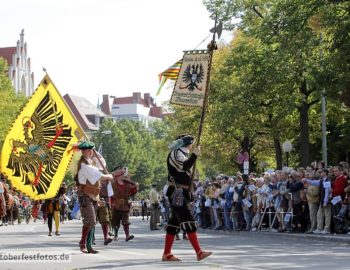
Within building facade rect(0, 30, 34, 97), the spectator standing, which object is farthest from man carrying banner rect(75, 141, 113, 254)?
building facade rect(0, 30, 34, 97)

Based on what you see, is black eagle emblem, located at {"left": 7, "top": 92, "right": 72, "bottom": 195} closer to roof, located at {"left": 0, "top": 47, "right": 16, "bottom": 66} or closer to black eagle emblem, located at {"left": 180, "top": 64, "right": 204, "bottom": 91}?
black eagle emblem, located at {"left": 180, "top": 64, "right": 204, "bottom": 91}

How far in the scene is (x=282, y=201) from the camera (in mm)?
28922

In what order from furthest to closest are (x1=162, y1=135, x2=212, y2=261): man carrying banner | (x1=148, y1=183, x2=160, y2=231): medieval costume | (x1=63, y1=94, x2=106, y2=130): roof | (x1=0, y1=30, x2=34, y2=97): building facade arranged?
1. (x1=63, y1=94, x2=106, y2=130): roof
2. (x1=0, y1=30, x2=34, y2=97): building facade
3. (x1=148, y1=183, x2=160, y2=231): medieval costume
4. (x1=162, y1=135, x2=212, y2=261): man carrying banner

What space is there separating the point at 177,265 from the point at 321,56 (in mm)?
23884

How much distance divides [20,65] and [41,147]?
448 feet

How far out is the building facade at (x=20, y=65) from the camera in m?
150

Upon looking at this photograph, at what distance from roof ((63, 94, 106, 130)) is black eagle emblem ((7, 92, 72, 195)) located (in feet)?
535

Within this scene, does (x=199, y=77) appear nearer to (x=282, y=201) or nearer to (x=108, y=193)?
(x=108, y=193)

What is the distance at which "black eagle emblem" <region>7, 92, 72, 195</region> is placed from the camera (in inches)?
707

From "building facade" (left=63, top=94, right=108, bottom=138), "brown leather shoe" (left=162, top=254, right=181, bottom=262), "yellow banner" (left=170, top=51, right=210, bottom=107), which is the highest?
"building facade" (left=63, top=94, right=108, bottom=138)

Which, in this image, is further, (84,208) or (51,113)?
(51,113)

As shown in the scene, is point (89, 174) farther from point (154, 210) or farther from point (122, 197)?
point (154, 210)

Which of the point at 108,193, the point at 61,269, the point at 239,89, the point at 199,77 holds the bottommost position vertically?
the point at 61,269

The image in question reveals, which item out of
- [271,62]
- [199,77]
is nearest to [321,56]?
[271,62]
